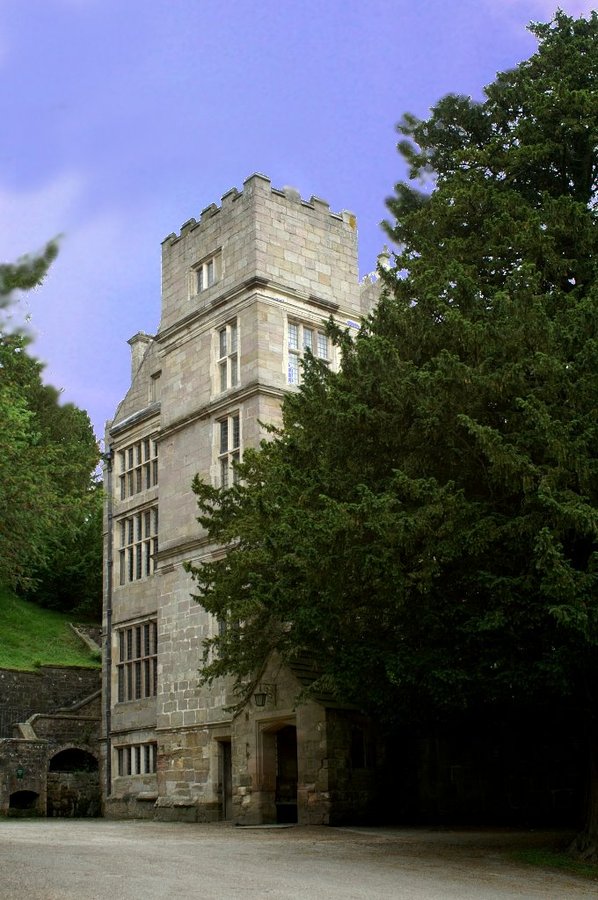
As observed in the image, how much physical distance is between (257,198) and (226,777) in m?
13.2

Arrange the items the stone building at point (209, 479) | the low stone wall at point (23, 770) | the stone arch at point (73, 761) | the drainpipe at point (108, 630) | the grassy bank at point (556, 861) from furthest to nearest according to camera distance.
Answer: the stone arch at point (73, 761), the low stone wall at point (23, 770), the drainpipe at point (108, 630), the stone building at point (209, 479), the grassy bank at point (556, 861)

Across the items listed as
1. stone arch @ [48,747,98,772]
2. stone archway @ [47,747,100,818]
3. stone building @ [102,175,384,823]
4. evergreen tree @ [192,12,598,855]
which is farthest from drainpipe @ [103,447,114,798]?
evergreen tree @ [192,12,598,855]

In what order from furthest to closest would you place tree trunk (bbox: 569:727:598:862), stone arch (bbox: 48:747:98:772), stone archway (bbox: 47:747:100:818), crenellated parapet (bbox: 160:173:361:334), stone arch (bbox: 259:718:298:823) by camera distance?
stone arch (bbox: 48:747:98:772) → stone archway (bbox: 47:747:100:818) → crenellated parapet (bbox: 160:173:361:334) → stone arch (bbox: 259:718:298:823) → tree trunk (bbox: 569:727:598:862)

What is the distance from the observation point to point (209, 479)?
24.7 meters

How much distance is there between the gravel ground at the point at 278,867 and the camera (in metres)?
9.94

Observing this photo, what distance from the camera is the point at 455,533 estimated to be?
12656mm

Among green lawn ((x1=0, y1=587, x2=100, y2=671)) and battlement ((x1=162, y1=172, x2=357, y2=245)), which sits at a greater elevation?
battlement ((x1=162, y1=172, x2=357, y2=245))

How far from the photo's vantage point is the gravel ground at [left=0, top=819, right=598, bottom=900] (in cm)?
994

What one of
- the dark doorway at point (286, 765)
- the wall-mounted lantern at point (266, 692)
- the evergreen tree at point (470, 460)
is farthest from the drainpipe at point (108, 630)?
the evergreen tree at point (470, 460)

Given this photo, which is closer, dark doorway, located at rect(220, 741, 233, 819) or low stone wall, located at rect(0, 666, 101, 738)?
dark doorway, located at rect(220, 741, 233, 819)

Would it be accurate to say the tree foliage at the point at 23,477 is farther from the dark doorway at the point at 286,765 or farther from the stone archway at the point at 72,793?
the stone archway at the point at 72,793

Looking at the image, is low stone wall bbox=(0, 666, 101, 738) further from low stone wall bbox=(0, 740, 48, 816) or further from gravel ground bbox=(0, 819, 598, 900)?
gravel ground bbox=(0, 819, 598, 900)

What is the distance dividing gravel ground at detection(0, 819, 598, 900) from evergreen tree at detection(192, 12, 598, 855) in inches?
76.0

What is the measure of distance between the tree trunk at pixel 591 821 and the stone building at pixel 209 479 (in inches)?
257
